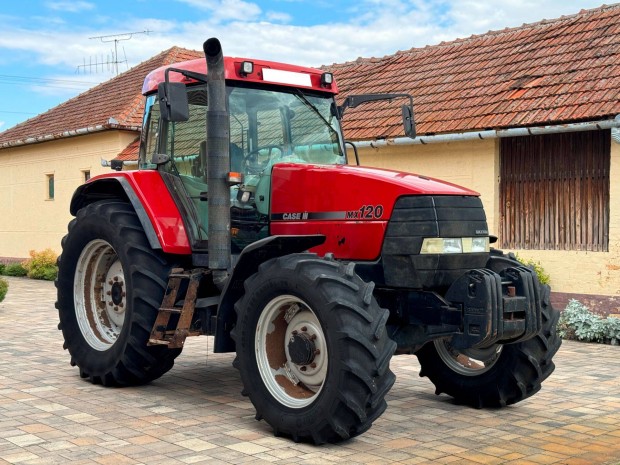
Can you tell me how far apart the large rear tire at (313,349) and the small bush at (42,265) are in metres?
14.8

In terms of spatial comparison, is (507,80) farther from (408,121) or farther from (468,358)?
(468,358)

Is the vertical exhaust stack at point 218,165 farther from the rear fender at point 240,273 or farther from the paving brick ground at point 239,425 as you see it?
the paving brick ground at point 239,425

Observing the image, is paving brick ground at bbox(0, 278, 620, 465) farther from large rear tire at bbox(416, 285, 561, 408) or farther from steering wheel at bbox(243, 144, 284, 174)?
steering wheel at bbox(243, 144, 284, 174)

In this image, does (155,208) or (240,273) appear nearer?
(240,273)

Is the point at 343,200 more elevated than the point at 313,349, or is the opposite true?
the point at 343,200

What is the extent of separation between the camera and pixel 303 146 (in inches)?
273

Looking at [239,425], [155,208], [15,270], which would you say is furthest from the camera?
[15,270]

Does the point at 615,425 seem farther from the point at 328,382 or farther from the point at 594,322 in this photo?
the point at 594,322

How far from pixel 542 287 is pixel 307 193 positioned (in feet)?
6.09

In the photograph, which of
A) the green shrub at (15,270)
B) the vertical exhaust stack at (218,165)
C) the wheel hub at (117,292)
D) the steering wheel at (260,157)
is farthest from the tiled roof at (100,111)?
the vertical exhaust stack at (218,165)

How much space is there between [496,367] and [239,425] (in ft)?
6.71

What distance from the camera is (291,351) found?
224 inches

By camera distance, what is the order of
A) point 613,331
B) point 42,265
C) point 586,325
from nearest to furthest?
1. point 613,331
2. point 586,325
3. point 42,265

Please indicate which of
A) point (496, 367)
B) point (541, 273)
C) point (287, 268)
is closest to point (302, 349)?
point (287, 268)
